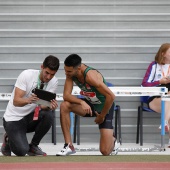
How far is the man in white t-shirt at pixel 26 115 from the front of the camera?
1095 centimetres

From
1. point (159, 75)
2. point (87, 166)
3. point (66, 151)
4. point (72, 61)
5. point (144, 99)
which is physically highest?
point (72, 61)

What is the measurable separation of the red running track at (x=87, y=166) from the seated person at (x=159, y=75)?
148 inches

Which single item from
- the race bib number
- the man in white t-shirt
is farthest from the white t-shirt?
the race bib number

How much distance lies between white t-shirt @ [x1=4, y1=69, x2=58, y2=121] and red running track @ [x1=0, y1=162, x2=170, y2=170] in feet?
6.18

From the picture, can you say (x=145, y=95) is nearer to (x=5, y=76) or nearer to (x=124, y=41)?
(x=124, y=41)

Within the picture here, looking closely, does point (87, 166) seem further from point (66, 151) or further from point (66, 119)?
point (66, 119)

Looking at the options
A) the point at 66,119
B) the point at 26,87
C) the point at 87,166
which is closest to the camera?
the point at 87,166

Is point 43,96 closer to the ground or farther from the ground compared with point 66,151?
farther from the ground

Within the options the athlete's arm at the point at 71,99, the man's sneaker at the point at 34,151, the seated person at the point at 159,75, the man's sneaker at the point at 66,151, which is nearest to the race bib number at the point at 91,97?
the athlete's arm at the point at 71,99

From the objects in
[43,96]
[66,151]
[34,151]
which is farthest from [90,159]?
[34,151]

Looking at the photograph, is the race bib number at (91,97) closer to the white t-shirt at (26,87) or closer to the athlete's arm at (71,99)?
the athlete's arm at (71,99)

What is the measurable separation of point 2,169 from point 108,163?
1328 mm

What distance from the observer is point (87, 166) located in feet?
29.4

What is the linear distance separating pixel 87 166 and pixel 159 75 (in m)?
4.62
